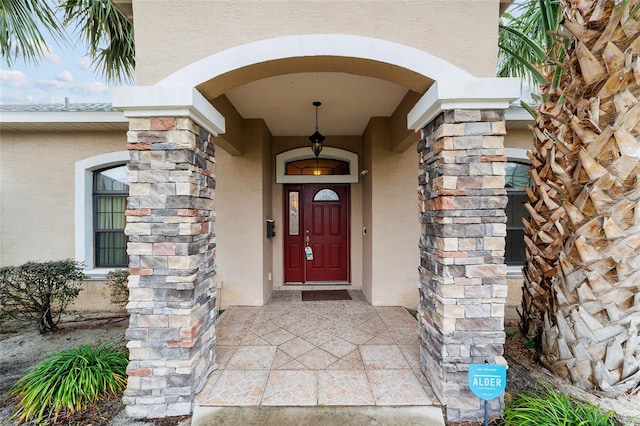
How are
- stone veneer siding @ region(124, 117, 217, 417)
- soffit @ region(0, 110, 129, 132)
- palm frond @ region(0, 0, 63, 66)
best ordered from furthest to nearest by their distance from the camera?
soffit @ region(0, 110, 129, 132) < palm frond @ region(0, 0, 63, 66) < stone veneer siding @ region(124, 117, 217, 417)

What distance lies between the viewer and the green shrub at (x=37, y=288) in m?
3.57

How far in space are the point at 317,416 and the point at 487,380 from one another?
49.1 inches

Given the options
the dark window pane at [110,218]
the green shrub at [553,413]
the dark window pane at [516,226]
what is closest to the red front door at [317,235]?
the dark window pane at [110,218]

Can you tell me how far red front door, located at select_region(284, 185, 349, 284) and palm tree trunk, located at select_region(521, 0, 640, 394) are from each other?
11.1 ft

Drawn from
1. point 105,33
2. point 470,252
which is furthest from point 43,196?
point 470,252

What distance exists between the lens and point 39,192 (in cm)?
456

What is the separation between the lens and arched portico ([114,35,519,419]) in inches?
84.4

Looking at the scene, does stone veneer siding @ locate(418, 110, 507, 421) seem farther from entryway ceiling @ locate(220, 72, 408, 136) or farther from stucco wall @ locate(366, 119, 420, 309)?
stucco wall @ locate(366, 119, 420, 309)

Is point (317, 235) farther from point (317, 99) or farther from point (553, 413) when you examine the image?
point (553, 413)

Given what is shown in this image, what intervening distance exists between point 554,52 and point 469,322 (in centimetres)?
295

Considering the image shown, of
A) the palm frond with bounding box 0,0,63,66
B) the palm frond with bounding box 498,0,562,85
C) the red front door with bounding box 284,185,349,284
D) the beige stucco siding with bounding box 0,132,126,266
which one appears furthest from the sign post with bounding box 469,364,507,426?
the beige stucco siding with bounding box 0,132,126,266

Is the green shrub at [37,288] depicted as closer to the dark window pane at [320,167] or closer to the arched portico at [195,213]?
the arched portico at [195,213]

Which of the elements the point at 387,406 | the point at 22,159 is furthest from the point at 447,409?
the point at 22,159

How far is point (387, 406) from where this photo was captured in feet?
7.13
